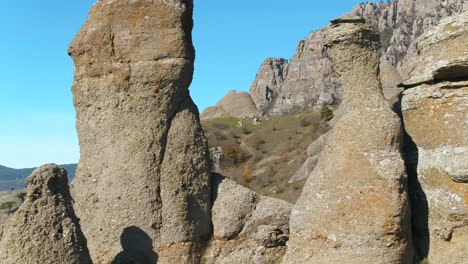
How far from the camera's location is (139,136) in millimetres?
9664

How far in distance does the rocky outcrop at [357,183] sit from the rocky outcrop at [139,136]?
1.90 metres

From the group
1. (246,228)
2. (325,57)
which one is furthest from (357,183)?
(325,57)

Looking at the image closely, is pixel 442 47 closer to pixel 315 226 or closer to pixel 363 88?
pixel 363 88

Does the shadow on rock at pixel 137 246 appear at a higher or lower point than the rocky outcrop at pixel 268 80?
lower

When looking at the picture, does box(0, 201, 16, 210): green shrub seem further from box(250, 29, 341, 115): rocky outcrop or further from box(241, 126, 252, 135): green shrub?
box(250, 29, 341, 115): rocky outcrop

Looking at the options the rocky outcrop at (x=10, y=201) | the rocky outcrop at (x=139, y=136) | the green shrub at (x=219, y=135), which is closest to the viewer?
the rocky outcrop at (x=139, y=136)

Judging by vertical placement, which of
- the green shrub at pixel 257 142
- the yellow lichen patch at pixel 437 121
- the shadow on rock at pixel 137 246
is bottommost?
the shadow on rock at pixel 137 246

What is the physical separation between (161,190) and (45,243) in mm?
2423

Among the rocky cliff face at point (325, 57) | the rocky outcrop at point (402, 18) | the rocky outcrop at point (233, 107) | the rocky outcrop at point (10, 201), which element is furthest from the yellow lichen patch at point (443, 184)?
the rocky outcrop at point (233, 107)

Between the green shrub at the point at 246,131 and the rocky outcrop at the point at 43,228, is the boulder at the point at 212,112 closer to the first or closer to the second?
the green shrub at the point at 246,131

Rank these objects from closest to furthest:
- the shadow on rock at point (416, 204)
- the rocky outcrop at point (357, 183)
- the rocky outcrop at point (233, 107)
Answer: the rocky outcrop at point (357, 183), the shadow on rock at point (416, 204), the rocky outcrop at point (233, 107)

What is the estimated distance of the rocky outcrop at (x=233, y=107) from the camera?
343 feet

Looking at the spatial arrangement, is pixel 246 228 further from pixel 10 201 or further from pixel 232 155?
pixel 232 155

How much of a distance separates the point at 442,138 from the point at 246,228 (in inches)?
139
